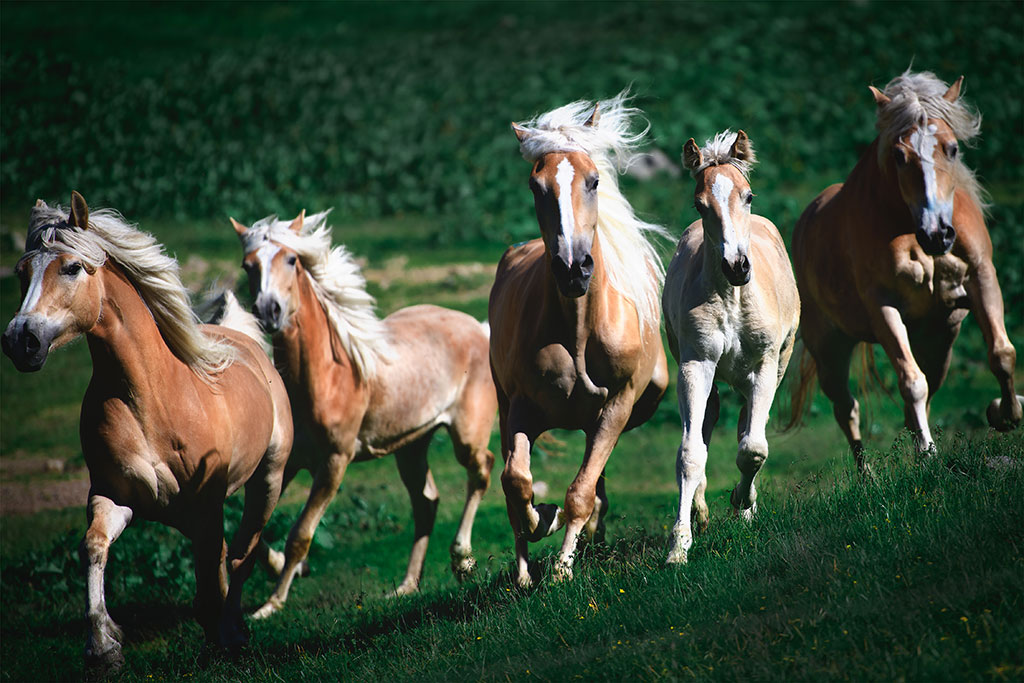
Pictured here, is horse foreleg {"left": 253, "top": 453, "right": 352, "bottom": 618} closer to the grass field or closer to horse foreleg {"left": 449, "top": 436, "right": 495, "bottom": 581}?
the grass field

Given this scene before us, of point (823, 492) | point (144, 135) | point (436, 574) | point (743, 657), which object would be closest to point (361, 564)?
point (436, 574)

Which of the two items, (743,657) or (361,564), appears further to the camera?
(361,564)

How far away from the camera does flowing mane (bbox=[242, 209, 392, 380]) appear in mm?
8078

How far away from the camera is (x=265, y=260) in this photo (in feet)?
25.2

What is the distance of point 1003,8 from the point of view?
84.8 ft

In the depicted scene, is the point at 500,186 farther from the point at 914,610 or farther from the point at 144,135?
the point at 914,610

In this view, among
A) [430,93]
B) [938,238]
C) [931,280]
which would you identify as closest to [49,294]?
[938,238]

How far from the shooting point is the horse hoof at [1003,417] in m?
6.84

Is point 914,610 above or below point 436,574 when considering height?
above

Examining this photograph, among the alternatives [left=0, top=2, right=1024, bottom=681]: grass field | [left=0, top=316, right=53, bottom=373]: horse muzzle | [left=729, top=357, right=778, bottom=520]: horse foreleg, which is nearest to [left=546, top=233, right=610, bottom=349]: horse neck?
[left=729, top=357, right=778, bottom=520]: horse foreleg

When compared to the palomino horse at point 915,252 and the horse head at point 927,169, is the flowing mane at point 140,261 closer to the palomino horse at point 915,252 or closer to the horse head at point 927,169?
the palomino horse at point 915,252

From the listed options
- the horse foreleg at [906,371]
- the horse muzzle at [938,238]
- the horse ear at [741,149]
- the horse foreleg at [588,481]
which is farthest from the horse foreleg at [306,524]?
the horse muzzle at [938,238]

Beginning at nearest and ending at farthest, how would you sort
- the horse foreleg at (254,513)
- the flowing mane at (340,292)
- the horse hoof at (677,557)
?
the horse hoof at (677,557) → the horse foreleg at (254,513) → the flowing mane at (340,292)

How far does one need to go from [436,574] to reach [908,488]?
4671mm
